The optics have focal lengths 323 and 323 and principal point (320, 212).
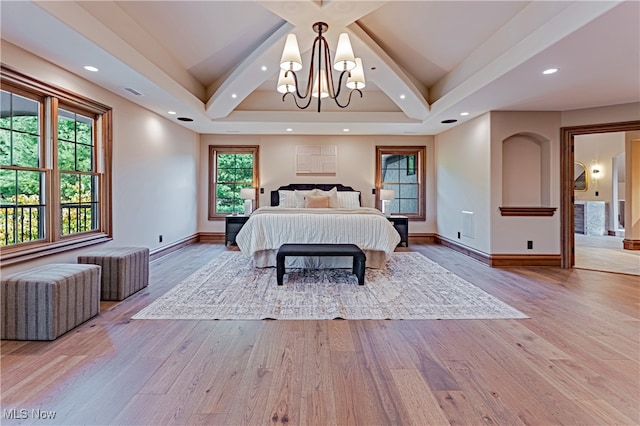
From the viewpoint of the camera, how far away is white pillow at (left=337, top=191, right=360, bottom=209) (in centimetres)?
677

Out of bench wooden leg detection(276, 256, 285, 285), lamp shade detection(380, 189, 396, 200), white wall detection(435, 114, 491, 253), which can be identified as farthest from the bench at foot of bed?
lamp shade detection(380, 189, 396, 200)

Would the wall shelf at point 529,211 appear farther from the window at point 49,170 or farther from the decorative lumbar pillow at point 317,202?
the window at point 49,170

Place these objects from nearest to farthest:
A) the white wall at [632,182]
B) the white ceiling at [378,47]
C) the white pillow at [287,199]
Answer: the white ceiling at [378,47], the white wall at [632,182], the white pillow at [287,199]

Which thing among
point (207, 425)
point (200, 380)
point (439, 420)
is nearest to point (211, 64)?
point (200, 380)

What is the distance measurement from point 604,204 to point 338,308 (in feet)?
30.8

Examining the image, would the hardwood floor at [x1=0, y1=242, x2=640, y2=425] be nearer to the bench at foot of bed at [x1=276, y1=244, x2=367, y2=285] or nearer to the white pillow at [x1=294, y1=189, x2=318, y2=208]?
the bench at foot of bed at [x1=276, y1=244, x2=367, y2=285]

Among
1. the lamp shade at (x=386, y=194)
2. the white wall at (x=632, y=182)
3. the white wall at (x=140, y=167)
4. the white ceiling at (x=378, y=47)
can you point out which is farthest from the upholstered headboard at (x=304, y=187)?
the white wall at (x=632, y=182)

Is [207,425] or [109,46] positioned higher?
[109,46]

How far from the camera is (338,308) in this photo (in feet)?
10.1

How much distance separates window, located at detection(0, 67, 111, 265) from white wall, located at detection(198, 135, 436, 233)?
3.17 meters

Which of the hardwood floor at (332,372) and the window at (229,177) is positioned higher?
the window at (229,177)

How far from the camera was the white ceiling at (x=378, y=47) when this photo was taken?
2637 mm

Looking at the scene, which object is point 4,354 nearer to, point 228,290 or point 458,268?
point 228,290

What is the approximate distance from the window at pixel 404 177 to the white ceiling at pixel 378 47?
1.51 m
